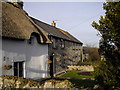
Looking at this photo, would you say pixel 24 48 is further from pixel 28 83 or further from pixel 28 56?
pixel 28 83

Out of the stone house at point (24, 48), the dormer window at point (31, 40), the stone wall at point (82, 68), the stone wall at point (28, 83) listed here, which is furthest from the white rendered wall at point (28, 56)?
the stone wall at point (82, 68)

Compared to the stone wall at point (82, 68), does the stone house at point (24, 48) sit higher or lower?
higher

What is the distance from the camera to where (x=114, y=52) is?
5688 mm

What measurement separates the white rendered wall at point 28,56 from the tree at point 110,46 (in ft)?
22.8

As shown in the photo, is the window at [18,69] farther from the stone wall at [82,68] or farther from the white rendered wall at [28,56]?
the stone wall at [82,68]

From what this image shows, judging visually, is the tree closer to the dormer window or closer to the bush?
the bush

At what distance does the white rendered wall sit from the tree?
6948mm

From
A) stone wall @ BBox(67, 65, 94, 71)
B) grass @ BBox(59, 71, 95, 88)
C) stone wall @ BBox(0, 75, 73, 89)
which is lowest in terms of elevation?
grass @ BBox(59, 71, 95, 88)

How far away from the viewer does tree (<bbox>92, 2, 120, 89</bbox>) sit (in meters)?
5.26

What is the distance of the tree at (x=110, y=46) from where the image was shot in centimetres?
526

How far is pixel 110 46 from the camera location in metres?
5.86

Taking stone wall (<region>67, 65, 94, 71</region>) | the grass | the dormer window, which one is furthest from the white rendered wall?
stone wall (<region>67, 65, 94, 71</region>)

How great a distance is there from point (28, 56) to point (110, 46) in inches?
Result: 342

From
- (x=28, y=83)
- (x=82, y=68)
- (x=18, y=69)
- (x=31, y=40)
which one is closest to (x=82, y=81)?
(x=18, y=69)
